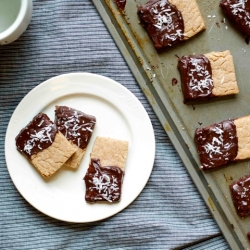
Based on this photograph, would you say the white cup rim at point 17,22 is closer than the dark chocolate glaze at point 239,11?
Yes

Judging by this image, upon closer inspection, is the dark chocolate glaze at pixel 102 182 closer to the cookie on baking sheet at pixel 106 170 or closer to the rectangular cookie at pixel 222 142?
the cookie on baking sheet at pixel 106 170

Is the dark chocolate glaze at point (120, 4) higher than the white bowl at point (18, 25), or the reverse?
the white bowl at point (18, 25)

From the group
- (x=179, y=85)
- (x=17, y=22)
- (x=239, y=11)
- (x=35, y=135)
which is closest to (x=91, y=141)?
(x=35, y=135)

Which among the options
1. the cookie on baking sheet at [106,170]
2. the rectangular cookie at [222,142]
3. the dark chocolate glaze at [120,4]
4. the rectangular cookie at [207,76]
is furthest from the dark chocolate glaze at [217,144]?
the dark chocolate glaze at [120,4]

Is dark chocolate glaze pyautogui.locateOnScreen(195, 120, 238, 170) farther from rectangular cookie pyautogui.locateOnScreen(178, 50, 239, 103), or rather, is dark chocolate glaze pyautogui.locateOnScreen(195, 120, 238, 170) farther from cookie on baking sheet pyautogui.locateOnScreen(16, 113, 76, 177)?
cookie on baking sheet pyautogui.locateOnScreen(16, 113, 76, 177)

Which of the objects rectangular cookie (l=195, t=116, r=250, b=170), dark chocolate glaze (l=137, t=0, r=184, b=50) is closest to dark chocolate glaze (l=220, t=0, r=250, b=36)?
dark chocolate glaze (l=137, t=0, r=184, b=50)

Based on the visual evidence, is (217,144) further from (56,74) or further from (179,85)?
(56,74)
